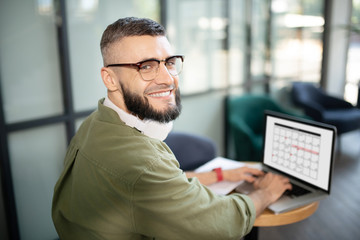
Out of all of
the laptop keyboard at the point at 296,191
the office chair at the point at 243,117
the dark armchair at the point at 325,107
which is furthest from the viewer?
the dark armchair at the point at 325,107

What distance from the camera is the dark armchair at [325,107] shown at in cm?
417

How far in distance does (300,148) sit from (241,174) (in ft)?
1.17

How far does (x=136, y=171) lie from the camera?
1148 mm

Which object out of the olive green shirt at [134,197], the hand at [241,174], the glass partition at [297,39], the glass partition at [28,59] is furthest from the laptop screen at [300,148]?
the glass partition at [297,39]

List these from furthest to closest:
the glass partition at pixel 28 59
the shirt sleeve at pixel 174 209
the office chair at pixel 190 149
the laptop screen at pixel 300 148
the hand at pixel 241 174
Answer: the office chair at pixel 190 149
the glass partition at pixel 28 59
the hand at pixel 241 174
the laptop screen at pixel 300 148
the shirt sleeve at pixel 174 209

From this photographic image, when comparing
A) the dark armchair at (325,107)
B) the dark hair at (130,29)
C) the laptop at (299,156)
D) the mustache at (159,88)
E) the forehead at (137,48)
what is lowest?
the dark armchair at (325,107)

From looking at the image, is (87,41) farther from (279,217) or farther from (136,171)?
(279,217)

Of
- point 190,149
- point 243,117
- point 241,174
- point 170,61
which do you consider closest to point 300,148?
point 241,174

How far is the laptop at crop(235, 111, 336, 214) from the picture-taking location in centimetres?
160

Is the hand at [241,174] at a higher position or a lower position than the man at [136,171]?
lower

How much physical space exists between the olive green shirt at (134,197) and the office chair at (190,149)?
1250mm

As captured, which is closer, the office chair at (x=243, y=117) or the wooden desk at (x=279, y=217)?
the wooden desk at (x=279, y=217)

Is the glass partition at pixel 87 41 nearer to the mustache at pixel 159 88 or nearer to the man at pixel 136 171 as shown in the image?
the man at pixel 136 171

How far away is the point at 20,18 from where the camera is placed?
2332mm
